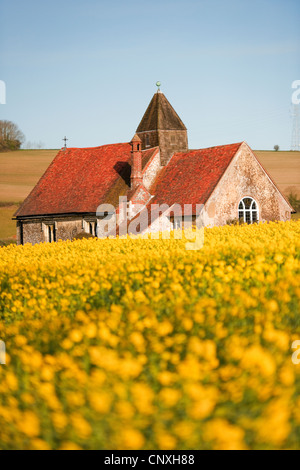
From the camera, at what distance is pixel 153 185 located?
40.5 metres

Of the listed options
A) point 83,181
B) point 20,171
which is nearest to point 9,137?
point 20,171

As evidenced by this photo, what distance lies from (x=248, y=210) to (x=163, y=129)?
9.79 meters

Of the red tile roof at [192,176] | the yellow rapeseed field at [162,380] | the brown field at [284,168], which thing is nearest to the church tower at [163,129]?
the red tile roof at [192,176]

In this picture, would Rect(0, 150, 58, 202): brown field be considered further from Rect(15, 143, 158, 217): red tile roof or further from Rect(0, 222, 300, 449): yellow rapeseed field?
Rect(0, 222, 300, 449): yellow rapeseed field

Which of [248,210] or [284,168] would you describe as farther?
[284,168]

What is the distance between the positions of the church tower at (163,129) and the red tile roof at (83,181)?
39.8 inches

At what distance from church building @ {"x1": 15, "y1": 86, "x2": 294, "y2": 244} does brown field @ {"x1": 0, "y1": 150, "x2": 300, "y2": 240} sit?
14.2m

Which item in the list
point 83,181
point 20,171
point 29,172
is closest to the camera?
point 83,181

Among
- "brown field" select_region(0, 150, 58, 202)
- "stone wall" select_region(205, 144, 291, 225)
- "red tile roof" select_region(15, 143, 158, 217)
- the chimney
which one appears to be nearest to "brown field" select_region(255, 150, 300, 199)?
"red tile roof" select_region(15, 143, 158, 217)

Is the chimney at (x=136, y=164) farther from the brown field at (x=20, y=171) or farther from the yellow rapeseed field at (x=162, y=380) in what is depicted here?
the brown field at (x=20, y=171)

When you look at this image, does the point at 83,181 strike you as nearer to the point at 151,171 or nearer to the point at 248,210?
the point at 151,171

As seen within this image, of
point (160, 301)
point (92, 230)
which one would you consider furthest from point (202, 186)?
point (160, 301)

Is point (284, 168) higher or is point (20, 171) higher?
point (20, 171)

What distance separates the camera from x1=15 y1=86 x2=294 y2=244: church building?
3572 cm
